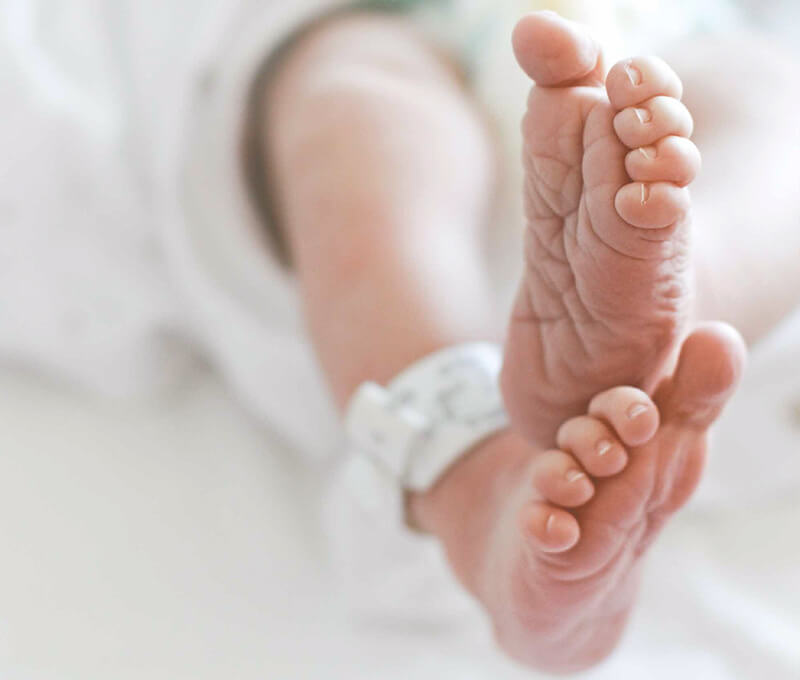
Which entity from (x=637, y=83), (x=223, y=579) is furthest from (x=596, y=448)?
(x=223, y=579)

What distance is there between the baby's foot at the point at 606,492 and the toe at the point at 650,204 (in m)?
0.06

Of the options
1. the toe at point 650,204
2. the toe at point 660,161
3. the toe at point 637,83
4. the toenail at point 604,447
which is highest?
the toe at point 637,83

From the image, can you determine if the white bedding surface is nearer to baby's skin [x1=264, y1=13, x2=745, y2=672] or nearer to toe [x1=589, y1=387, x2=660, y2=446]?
baby's skin [x1=264, y1=13, x2=745, y2=672]

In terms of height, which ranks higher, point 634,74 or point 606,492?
point 634,74

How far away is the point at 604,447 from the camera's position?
0.33m

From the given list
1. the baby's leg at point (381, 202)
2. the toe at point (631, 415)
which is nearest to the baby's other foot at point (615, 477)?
the toe at point (631, 415)

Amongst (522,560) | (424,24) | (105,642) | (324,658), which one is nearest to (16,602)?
(105,642)

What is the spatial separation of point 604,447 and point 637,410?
15 millimetres

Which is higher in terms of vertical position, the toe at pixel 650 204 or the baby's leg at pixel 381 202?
the baby's leg at pixel 381 202

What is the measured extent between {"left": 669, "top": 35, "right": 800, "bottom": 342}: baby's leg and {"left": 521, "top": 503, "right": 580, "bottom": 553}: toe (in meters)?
0.10

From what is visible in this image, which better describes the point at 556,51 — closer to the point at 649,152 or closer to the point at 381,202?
the point at 649,152

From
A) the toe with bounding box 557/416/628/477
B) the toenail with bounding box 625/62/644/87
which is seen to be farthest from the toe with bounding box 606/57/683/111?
the toe with bounding box 557/416/628/477

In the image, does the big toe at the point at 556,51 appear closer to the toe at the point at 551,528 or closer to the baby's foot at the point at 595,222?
the baby's foot at the point at 595,222

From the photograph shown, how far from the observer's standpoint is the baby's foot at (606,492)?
0.33 m
